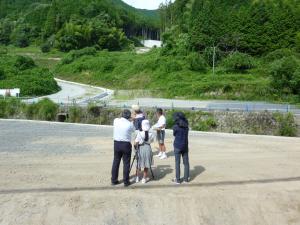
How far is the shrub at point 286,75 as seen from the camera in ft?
97.8

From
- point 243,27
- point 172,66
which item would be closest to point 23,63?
point 172,66

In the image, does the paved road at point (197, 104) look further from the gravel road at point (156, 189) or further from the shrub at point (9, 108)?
the gravel road at point (156, 189)

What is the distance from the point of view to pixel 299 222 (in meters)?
7.17

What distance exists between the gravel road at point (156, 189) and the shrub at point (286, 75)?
1812cm

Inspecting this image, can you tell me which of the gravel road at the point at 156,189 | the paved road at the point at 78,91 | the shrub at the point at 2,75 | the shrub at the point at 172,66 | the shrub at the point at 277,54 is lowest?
the gravel road at the point at 156,189

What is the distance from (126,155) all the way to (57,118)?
15.0m

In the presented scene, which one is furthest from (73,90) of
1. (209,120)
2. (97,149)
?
(97,149)

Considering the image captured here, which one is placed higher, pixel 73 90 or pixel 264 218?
pixel 73 90

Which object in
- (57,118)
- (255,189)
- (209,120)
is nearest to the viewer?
(255,189)

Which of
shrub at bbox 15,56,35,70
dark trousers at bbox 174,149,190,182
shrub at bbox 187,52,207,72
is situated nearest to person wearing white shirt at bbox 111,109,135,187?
dark trousers at bbox 174,149,190,182

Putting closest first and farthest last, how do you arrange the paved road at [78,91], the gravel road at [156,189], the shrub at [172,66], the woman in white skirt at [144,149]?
the gravel road at [156,189] < the woman in white skirt at [144,149] < the paved road at [78,91] < the shrub at [172,66]

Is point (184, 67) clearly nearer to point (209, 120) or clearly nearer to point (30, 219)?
point (209, 120)

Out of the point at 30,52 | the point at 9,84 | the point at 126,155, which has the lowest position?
the point at 126,155

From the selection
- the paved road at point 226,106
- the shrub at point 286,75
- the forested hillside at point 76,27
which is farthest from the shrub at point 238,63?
the forested hillside at point 76,27
